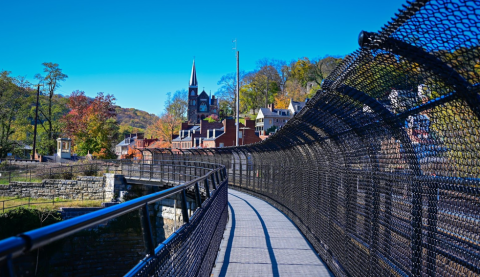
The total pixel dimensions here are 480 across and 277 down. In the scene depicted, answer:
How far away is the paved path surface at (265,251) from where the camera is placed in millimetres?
6211

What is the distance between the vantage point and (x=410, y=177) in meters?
3.46

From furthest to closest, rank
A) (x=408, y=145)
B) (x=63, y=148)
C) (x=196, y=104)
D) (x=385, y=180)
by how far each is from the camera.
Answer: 1. (x=196, y=104)
2. (x=63, y=148)
3. (x=385, y=180)
4. (x=408, y=145)

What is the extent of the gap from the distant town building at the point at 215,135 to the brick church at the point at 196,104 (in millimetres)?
65754

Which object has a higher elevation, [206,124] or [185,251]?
[206,124]

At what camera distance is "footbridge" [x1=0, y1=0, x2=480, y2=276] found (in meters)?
2.31

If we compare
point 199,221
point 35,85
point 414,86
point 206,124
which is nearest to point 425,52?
point 414,86

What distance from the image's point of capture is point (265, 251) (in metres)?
7.53

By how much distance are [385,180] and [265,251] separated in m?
3.86

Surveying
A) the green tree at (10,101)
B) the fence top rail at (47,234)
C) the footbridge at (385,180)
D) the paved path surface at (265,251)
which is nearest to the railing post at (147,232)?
the footbridge at (385,180)

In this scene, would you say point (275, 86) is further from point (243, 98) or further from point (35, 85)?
point (35, 85)

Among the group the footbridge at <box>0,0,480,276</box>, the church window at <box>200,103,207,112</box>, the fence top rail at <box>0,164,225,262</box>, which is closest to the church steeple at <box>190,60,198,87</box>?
the church window at <box>200,103,207,112</box>

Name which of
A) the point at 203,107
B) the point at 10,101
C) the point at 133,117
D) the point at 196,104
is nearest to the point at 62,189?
the point at 10,101

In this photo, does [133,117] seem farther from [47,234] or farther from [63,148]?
[47,234]

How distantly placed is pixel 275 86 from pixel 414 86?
106 metres
